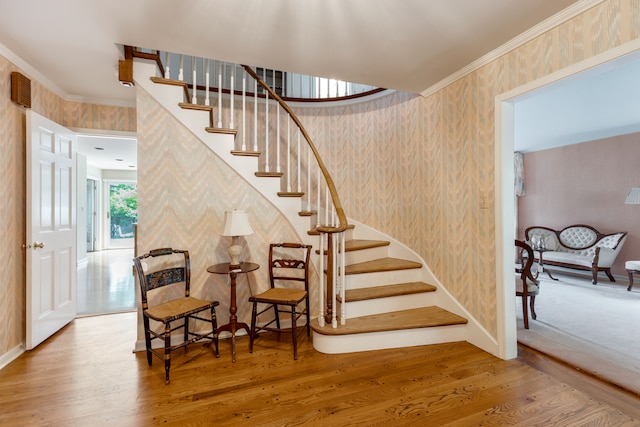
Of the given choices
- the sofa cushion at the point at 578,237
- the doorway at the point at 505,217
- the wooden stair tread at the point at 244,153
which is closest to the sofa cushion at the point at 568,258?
the sofa cushion at the point at 578,237

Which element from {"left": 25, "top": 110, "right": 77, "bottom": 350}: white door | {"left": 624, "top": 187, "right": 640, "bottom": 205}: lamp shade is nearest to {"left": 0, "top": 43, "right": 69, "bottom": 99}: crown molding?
{"left": 25, "top": 110, "right": 77, "bottom": 350}: white door

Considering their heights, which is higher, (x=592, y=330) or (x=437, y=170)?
(x=437, y=170)

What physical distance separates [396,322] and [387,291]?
346mm

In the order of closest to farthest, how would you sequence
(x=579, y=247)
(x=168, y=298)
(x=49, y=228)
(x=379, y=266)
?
1. (x=168, y=298)
2. (x=49, y=228)
3. (x=379, y=266)
4. (x=579, y=247)

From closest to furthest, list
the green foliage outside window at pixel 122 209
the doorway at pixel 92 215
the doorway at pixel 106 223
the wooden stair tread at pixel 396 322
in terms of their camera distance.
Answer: the wooden stair tread at pixel 396 322 < the doorway at pixel 106 223 < the doorway at pixel 92 215 < the green foliage outside window at pixel 122 209

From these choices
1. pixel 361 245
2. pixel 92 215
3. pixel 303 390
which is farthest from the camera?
pixel 92 215

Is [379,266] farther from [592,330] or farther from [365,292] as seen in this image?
[592,330]

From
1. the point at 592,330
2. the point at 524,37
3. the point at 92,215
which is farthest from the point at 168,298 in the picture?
the point at 92,215

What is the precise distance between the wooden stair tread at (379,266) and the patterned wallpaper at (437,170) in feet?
0.73

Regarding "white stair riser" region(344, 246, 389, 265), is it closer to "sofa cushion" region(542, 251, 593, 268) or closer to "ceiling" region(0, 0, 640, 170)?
"ceiling" region(0, 0, 640, 170)

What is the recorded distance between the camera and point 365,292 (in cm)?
301

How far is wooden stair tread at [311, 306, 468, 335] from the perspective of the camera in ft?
8.58

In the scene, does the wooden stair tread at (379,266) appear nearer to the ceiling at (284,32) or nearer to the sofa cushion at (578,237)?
the ceiling at (284,32)

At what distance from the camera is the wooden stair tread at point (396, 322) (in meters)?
2.62
